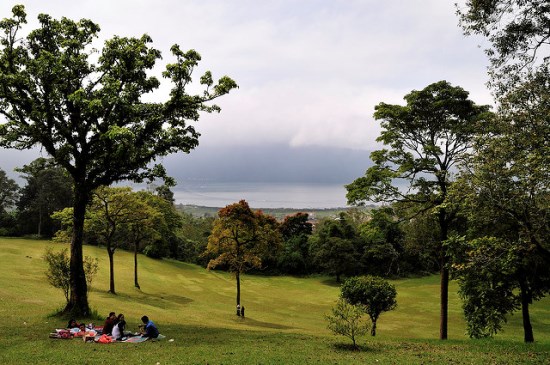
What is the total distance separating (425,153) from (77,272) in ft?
72.9

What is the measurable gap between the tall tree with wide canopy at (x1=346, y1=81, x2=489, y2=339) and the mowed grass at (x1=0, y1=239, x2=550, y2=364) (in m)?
7.68

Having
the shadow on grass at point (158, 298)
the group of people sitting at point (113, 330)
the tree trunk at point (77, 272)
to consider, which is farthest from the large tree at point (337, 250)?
the group of people sitting at point (113, 330)

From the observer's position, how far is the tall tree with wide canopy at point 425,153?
22828 mm

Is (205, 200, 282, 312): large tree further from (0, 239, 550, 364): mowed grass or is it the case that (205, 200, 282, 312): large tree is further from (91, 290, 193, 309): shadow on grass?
(91, 290, 193, 309): shadow on grass

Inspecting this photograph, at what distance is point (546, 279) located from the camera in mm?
22781

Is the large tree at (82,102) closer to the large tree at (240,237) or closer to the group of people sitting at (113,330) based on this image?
the group of people sitting at (113,330)

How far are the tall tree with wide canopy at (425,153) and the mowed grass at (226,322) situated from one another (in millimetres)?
7681

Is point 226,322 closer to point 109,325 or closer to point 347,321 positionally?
point 109,325

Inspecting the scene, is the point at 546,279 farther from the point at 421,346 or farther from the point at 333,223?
the point at 333,223

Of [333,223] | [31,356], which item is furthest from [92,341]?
[333,223]

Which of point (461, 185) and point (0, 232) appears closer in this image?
point (461, 185)

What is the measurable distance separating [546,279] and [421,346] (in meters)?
10.2

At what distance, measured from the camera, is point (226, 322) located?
31.0 m

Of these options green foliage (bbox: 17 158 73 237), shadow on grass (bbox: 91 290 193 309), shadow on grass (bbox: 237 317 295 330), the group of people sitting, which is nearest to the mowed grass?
shadow on grass (bbox: 237 317 295 330)
